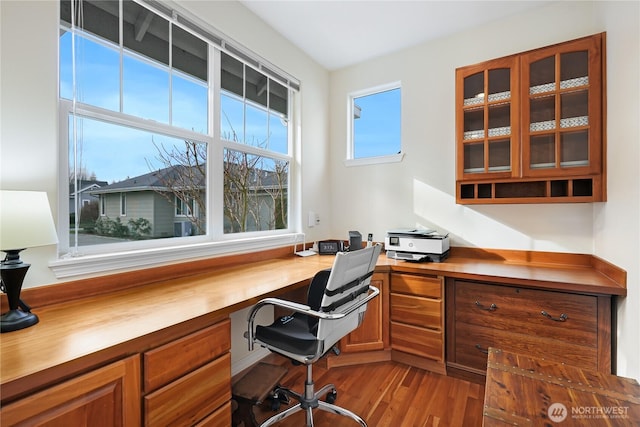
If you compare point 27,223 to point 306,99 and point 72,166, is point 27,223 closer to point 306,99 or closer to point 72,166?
point 72,166

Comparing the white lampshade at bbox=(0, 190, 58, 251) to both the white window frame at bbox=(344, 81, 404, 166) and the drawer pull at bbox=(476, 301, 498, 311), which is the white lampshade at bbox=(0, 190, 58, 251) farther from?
the white window frame at bbox=(344, 81, 404, 166)

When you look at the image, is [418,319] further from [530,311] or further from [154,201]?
[154,201]

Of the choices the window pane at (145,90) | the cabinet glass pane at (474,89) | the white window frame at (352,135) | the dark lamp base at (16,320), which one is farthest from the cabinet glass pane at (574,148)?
the dark lamp base at (16,320)

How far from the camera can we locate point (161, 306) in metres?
1.28

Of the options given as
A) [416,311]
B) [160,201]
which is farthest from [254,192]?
[416,311]

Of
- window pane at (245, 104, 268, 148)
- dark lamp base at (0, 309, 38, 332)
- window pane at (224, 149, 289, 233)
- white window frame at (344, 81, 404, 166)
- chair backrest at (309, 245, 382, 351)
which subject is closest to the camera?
dark lamp base at (0, 309, 38, 332)

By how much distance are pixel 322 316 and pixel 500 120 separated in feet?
6.65

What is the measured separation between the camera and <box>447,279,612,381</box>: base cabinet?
167 cm

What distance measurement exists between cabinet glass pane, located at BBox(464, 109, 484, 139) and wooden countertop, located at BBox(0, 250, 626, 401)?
1027 mm

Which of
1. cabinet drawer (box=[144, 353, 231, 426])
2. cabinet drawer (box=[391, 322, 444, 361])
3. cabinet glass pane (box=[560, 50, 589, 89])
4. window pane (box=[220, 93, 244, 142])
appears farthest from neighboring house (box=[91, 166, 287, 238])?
cabinet glass pane (box=[560, 50, 589, 89])

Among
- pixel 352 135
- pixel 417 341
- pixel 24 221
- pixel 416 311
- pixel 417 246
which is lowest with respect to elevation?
pixel 417 341

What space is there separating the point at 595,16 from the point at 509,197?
138 cm

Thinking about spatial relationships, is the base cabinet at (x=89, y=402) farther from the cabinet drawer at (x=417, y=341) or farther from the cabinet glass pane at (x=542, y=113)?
the cabinet glass pane at (x=542, y=113)

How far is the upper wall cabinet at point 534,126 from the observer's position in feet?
6.28
